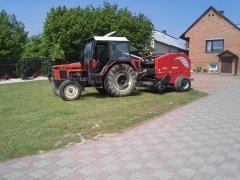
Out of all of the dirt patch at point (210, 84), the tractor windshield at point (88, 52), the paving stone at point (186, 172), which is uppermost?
the tractor windshield at point (88, 52)

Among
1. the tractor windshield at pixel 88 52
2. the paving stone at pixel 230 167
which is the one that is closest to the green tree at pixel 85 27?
the tractor windshield at pixel 88 52

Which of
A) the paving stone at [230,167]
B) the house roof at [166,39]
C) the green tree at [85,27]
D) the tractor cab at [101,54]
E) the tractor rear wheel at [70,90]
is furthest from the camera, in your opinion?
the house roof at [166,39]

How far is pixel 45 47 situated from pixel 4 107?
1997 centimetres

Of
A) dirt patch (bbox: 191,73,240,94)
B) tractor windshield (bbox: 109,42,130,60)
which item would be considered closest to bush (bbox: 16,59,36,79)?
dirt patch (bbox: 191,73,240,94)

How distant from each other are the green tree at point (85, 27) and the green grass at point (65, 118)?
49.3 feet

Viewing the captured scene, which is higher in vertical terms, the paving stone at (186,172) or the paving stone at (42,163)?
the paving stone at (42,163)

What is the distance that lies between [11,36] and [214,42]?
73.9ft

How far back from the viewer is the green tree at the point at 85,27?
2580 centimetres

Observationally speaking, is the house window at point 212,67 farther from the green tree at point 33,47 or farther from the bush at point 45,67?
the green tree at point 33,47

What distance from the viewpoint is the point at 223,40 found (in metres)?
32.8

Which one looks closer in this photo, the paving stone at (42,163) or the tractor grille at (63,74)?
the paving stone at (42,163)

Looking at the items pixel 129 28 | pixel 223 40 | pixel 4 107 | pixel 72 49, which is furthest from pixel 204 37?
pixel 4 107

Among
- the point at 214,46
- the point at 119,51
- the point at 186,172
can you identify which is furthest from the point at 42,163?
the point at 214,46

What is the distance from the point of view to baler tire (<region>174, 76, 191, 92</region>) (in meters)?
13.2
